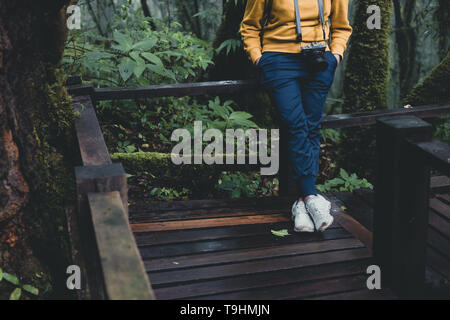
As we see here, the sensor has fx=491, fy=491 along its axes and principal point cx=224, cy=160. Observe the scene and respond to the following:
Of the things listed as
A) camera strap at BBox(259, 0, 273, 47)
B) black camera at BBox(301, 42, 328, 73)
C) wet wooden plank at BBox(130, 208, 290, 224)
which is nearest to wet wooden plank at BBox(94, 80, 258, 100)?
camera strap at BBox(259, 0, 273, 47)

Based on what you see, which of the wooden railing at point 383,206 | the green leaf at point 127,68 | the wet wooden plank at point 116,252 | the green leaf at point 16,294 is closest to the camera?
the wet wooden plank at point 116,252

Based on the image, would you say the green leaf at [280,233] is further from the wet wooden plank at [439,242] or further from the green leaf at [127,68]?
the green leaf at [127,68]

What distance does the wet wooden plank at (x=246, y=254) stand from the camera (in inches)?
117

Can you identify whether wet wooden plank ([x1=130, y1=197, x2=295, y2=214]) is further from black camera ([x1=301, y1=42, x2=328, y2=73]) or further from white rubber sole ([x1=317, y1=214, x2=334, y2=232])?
black camera ([x1=301, y1=42, x2=328, y2=73])

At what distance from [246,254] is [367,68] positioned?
3.91m

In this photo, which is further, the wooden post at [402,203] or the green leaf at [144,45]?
the green leaf at [144,45]

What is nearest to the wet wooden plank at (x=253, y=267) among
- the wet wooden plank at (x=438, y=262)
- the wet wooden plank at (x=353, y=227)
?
the wet wooden plank at (x=353, y=227)

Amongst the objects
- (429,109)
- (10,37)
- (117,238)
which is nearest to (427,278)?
(429,109)

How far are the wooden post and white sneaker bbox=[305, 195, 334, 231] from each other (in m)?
0.61

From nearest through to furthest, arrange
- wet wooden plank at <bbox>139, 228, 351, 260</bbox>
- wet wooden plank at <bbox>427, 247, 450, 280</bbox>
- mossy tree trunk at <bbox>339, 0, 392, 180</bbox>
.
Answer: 1. wet wooden plank at <bbox>427, 247, 450, 280</bbox>
2. wet wooden plank at <bbox>139, 228, 351, 260</bbox>
3. mossy tree trunk at <bbox>339, 0, 392, 180</bbox>

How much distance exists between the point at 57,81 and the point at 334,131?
5.03 m

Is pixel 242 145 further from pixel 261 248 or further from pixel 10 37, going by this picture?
pixel 10 37

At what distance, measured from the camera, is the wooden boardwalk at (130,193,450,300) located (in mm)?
2723

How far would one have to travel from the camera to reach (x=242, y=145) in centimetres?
538
